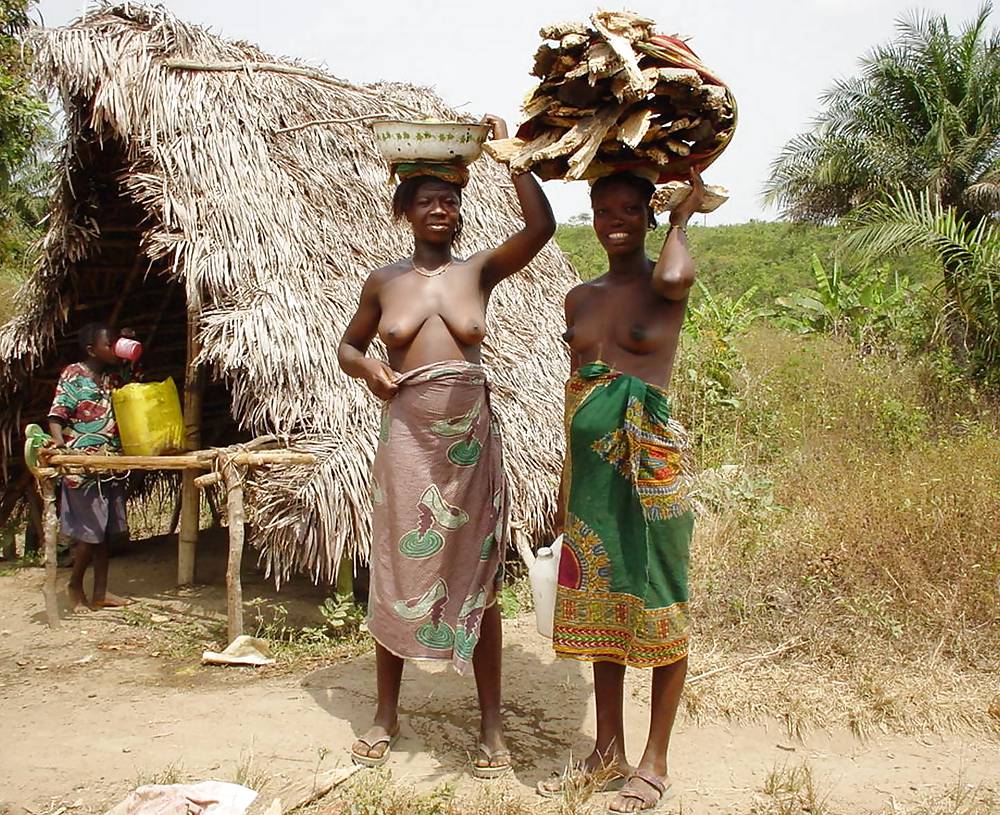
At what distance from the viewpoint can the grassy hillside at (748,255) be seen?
Result: 68.1 ft

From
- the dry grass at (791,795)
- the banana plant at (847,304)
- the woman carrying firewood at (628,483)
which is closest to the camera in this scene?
the woman carrying firewood at (628,483)

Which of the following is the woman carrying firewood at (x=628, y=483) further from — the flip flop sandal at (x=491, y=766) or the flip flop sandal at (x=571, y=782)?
the flip flop sandal at (x=491, y=766)

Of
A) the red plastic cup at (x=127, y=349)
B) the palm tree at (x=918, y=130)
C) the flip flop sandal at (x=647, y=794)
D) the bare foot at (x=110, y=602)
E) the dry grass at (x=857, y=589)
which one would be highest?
the palm tree at (x=918, y=130)

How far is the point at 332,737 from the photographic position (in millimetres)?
3295

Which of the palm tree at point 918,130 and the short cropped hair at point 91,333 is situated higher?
the palm tree at point 918,130

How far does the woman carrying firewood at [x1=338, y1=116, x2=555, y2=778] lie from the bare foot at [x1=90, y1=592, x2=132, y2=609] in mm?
2722

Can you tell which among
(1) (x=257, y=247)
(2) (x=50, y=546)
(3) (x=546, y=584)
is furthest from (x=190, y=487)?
(3) (x=546, y=584)

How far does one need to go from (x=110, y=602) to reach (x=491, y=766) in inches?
121

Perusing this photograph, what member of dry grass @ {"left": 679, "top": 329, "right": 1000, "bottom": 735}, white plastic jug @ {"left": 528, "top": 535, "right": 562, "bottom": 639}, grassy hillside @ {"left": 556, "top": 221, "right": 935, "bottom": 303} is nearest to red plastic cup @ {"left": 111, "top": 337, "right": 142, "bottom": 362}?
white plastic jug @ {"left": 528, "top": 535, "right": 562, "bottom": 639}

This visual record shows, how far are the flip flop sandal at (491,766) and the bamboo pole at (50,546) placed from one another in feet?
9.03

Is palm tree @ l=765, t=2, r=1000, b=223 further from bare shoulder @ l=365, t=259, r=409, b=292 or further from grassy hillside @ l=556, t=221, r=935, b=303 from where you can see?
bare shoulder @ l=365, t=259, r=409, b=292

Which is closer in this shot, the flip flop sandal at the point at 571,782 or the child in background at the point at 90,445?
the flip flop sandal at the point at 571,782

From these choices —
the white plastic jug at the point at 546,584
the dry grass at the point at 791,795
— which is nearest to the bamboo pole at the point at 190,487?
the white plastic jug at the point at 546,584

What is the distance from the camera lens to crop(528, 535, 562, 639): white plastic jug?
3061mm
